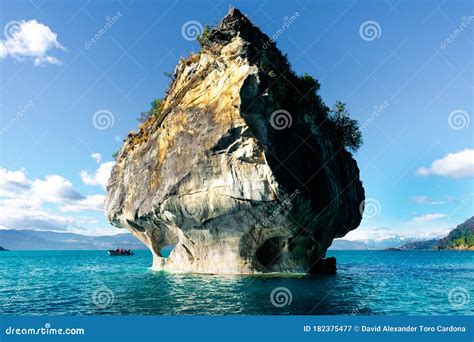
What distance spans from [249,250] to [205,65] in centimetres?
1372

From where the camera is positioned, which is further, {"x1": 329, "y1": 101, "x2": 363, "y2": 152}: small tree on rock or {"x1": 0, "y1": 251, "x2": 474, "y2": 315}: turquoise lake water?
{"x1": 329, "y1": 101, "x2": 363, "y2": 152}: small tree on rock

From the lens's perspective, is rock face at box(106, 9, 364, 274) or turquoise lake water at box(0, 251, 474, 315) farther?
rock face at box(106, 9, 364, 274)

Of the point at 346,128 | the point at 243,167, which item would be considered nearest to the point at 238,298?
the point at 243,167

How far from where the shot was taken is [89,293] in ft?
72.1

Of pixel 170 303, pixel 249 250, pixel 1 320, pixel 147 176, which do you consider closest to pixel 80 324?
pixel 1 320

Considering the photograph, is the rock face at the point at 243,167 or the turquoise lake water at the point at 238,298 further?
the rock face at the point at 243,167

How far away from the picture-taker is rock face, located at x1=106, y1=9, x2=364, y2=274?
81.3 ft

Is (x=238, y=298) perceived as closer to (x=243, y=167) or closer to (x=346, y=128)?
(x=243, y=167)

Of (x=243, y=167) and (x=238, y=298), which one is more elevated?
(x=243, y=167)

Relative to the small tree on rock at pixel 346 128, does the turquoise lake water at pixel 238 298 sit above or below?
below

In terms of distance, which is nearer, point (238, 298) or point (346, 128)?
point (238, 298)

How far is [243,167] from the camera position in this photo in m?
24.6

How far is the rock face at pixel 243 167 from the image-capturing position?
24.8 meters

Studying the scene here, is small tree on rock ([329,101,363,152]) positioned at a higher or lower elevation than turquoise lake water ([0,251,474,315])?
higher
